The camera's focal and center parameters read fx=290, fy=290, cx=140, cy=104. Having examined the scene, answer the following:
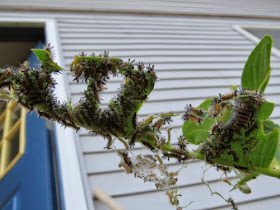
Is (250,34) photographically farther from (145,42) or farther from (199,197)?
(199,197)

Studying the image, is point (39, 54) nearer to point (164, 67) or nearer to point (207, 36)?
point (164, 67)

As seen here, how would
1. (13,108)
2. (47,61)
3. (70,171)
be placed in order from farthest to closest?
(13,108), (70,171), (47,61)

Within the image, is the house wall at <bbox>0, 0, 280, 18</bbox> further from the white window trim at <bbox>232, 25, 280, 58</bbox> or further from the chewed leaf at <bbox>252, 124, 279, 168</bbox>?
the chewed leaf at <bbox>252, 124, 279, 168</bbox>

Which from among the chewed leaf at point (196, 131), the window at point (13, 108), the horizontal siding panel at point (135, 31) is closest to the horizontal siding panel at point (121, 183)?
the window at point (13, 108)

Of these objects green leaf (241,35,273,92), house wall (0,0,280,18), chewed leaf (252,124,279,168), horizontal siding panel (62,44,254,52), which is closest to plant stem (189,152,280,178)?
chewed leaf (252,124,279,168)

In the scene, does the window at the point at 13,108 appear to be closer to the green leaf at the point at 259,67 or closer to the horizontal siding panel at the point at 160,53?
the horizontal siding panel at the point at 160,53

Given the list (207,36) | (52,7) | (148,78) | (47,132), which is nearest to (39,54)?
(148,78)

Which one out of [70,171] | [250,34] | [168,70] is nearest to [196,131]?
[70,171]
